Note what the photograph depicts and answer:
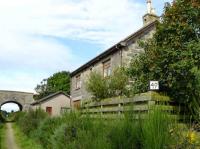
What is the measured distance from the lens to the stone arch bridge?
62194mm

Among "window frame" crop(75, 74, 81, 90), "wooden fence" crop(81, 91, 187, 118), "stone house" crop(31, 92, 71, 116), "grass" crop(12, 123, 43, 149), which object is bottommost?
"grass" crop(12, 123, 43, 149)

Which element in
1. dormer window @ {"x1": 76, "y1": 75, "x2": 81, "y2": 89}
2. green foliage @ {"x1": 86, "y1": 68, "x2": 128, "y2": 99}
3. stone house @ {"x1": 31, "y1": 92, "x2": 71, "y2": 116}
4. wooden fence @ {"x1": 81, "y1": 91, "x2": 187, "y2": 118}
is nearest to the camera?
wooden fence @ {"x1": 81, "y1": 91, "x2": 187, "y2": 118}

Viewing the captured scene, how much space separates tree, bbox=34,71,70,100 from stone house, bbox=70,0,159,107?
4492 cm

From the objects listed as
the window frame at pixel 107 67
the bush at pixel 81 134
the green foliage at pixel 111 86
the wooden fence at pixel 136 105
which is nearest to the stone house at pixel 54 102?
the window frame at pixel 107 67

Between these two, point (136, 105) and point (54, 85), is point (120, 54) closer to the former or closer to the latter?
point (136, 105)

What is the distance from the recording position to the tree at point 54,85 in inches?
2960

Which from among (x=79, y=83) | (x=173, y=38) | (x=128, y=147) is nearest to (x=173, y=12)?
(x=173, y=38)

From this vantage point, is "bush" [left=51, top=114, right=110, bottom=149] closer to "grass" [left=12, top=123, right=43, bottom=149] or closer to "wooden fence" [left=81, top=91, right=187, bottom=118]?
"wooden fence" [left=81, top=91, right=187, bottom=118]

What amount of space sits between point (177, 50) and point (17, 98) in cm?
5541

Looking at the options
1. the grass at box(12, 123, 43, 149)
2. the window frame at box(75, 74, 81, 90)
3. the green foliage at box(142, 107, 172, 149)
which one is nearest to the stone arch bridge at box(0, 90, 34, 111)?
the window frame at box(75, 74, 81, 90)

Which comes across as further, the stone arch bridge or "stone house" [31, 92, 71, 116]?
the stone arch bridge

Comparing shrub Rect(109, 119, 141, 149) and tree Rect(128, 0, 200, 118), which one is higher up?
tree Rect(128, 0, 200, 118)

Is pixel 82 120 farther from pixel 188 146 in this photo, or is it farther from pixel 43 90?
pixel 43 90

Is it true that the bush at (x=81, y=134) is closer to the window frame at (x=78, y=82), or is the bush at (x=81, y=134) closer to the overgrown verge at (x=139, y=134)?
the overgrown verge at (x=139, y=134)
